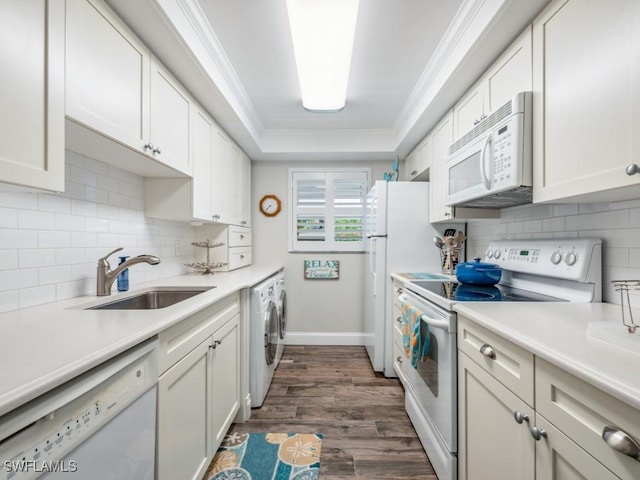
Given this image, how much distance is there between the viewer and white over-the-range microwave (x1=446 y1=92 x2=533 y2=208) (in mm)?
1358

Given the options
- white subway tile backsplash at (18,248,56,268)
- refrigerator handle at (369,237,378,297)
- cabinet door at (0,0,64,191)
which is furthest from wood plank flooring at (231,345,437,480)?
cabinet door at (0,0,64,191)

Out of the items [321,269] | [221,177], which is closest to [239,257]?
[221,177]

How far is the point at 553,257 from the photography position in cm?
153

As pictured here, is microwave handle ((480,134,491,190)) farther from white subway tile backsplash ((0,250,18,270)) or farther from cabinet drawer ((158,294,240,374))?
white subway tile backsplash ((0,250,18,270))

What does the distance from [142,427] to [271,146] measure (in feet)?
9.23

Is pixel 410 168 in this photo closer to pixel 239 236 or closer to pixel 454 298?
pixel 239 236

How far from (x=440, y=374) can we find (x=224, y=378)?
114cm

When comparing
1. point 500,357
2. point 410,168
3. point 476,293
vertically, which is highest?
point 410,168

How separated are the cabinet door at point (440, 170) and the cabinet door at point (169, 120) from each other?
1.81m

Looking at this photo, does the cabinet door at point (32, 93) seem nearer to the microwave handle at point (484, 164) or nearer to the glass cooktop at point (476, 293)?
the glass cooktop at point (476, 293)

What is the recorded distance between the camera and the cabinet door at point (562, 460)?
0.67 metres

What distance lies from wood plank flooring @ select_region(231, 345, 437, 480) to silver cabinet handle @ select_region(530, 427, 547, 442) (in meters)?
0.96

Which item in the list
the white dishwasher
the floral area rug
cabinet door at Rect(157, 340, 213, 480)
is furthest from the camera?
the floral area rug

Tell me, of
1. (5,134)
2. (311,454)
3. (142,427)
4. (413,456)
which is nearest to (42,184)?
(5,134)
